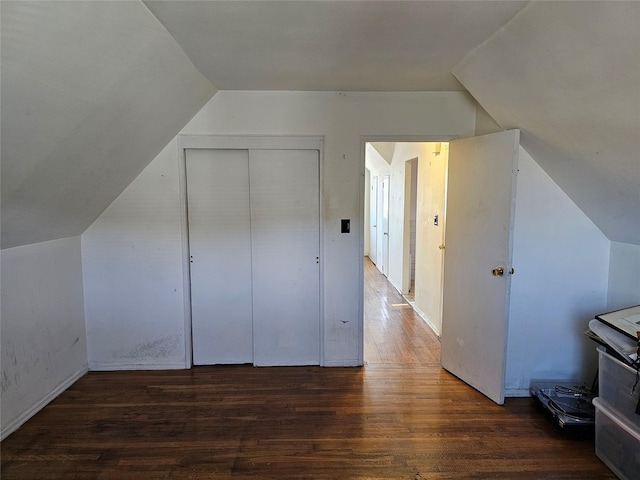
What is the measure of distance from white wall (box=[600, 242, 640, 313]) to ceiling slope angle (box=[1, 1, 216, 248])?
3051 mm

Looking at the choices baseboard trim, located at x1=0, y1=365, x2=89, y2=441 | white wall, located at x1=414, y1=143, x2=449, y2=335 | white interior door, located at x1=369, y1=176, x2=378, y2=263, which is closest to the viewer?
baseboard trim, located at x1=0, y1=365, x2=89, y2=441

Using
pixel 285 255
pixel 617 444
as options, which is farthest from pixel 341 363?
pixel 617 444

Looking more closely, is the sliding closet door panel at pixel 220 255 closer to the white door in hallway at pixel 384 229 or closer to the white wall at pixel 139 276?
the white wall at pixel 139 276

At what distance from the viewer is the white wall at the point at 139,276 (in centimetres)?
294

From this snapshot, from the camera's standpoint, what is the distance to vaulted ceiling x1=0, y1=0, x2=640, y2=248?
56.4 inches

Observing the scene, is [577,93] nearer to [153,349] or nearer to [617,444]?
[617,444]

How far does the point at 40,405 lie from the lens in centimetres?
247

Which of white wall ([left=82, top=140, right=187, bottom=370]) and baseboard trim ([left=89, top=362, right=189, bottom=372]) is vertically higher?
white wall ([left=82, top=140, right=187, bottom=370])

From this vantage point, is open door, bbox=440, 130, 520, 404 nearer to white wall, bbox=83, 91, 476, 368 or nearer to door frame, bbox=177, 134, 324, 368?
white wall, bbox=83, 91, 476, 368

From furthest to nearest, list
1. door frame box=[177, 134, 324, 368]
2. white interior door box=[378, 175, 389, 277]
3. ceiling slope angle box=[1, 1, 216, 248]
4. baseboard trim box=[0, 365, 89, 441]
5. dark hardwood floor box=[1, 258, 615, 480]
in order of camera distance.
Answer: white interior door box=[378, 175, 389, 277] → door frame box=[177, 134, 324, 368] → baseboard trim box=[0, 365, 89, 441] → dark hardwood floor box=[1, 258, 615, 480] → ceiling slope angle box=[1, 1, 216, 248]

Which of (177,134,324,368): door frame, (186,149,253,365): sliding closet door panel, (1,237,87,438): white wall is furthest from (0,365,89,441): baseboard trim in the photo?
(177,134,324,368): door frame

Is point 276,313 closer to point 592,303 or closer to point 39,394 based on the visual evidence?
point 39,394

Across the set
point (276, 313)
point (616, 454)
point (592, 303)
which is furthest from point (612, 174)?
point (276, 313)

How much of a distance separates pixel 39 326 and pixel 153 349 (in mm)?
850
